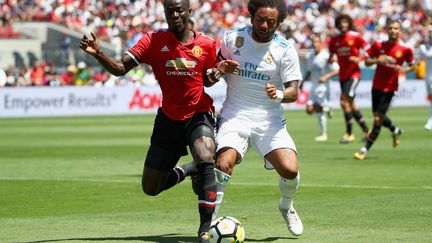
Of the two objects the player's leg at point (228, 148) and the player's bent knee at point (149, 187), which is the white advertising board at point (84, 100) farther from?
the player's leg at point (228, 148)

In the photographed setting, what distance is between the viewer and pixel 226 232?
372 inches

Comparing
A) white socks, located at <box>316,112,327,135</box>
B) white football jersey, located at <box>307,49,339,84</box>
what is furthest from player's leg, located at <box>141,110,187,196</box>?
white football jersey, located at <box>307,49,339,84</box>


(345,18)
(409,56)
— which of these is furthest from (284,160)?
(345,18)

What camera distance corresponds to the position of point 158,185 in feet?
35.1

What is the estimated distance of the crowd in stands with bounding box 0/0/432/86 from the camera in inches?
2021

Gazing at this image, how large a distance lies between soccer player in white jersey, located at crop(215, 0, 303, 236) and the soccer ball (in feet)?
2.44

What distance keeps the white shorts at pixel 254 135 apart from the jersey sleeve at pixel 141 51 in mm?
1017

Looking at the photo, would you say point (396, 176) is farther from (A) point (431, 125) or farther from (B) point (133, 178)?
(A) point (431, 125)

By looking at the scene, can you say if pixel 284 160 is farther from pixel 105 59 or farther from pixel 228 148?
pixel 105 59

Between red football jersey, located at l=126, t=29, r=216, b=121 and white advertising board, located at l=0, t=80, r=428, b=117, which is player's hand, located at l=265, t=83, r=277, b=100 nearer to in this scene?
red football jersey, located at l=126, t=29, r=216, b=121

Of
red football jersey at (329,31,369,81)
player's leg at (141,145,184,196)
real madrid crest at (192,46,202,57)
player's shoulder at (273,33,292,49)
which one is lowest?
red football jersey at (329,31,369,81)

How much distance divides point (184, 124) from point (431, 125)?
53.3 ft

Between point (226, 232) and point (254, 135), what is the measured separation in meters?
1.34

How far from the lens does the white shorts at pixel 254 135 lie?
1031 centimetres
